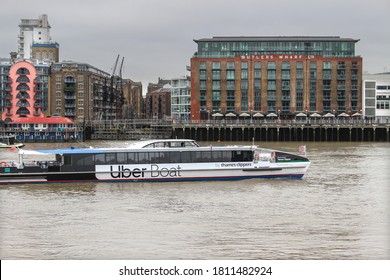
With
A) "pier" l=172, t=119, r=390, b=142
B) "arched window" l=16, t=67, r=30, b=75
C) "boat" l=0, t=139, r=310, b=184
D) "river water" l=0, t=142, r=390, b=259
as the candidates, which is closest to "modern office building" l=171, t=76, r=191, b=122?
"arched window" l=16, t=67, r=30, b=75

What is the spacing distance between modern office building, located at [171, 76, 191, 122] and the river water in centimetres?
9977

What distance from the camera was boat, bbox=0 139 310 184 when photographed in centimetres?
3125

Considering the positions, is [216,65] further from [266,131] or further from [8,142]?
[8,142]

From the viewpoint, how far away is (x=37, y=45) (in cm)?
12731

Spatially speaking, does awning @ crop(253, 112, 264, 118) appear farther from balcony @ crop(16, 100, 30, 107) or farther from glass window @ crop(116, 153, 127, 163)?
glass window @ crop(116, 153, 127, 163)

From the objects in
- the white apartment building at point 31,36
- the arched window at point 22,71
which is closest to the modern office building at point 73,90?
the white apartment building at point 31,36

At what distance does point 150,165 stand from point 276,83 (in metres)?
72.8

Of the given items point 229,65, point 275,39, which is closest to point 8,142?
point 229,65

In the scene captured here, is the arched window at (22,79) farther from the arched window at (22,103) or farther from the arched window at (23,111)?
the arched window at (23,111)

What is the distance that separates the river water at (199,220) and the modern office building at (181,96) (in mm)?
99767

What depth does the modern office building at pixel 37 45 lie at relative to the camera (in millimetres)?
115250

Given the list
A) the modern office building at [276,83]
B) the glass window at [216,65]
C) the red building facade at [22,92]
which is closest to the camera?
the modern office building at [276,83]
